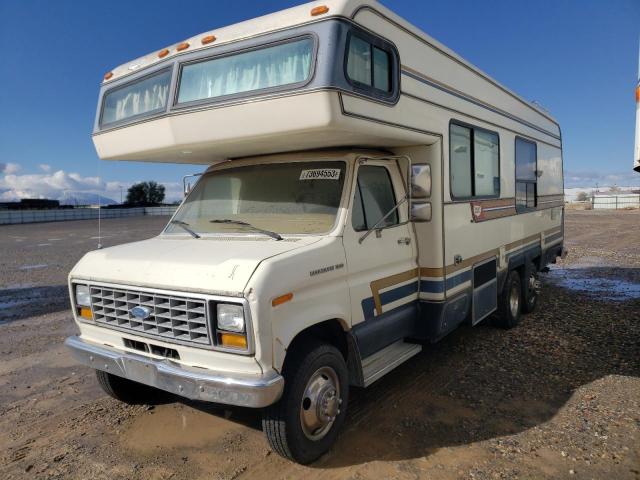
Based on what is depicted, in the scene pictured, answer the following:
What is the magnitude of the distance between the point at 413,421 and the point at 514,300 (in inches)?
141

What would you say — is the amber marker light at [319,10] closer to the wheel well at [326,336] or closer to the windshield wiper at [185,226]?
the windshield wiper at [185,226]

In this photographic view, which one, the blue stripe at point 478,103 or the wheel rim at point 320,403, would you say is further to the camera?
the blue stripe at point 478,103

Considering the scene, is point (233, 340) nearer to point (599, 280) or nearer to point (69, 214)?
point (599, 280)

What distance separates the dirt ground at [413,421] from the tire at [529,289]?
0.77 m

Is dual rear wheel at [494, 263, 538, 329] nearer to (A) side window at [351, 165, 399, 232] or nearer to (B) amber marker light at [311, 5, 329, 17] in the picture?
(A) side window at [351, 165, 399, 232]

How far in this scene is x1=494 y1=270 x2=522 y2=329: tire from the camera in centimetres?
659

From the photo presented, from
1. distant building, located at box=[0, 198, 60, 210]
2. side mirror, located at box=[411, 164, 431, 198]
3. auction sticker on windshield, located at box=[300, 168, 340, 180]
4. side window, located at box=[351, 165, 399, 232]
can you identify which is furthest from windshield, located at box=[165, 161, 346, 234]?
distant building, located at box=[0, 198, 60, 210]

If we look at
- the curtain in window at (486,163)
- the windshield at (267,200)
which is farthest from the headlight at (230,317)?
the curtain in window at (486,163)

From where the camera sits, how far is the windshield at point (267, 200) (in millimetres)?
4000

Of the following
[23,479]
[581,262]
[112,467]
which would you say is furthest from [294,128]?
[581,262]

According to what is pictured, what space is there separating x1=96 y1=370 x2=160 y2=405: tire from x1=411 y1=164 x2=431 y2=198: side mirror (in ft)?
10.1

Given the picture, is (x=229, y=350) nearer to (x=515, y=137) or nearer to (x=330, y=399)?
(x=330, y=399)

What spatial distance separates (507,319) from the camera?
663 cm

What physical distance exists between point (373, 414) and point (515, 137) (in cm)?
454
